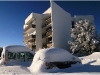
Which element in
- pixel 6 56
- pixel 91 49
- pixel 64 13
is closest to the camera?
pixel 6 56

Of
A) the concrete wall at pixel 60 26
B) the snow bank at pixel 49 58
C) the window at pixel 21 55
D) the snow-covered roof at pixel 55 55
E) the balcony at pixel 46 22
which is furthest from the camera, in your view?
the balcony at pixel 46 22

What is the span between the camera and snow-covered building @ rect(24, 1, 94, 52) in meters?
33.5

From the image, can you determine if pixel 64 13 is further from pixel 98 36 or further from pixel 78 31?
pixel 98 36

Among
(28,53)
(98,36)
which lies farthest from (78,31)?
(28,53)

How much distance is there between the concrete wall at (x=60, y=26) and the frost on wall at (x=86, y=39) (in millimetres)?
5073

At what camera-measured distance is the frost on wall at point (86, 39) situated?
1085 inches

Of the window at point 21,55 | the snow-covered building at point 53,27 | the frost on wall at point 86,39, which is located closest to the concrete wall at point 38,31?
the snow-covered building at point 53,27

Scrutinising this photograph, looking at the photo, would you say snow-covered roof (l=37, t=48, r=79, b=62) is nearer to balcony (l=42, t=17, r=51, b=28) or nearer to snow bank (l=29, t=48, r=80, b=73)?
snow bank (l=29, t=48, r=80, b=73)

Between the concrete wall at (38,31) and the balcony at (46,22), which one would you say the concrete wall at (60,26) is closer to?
the balcony at (46,22)

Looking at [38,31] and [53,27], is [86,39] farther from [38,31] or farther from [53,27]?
[38,31]

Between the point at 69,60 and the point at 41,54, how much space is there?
5.19 ft

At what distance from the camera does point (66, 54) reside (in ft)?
28.6

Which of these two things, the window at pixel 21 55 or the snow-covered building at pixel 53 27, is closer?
the window at pixel 21 55

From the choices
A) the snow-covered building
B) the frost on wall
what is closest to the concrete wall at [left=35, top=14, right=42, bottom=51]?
the snow-covered building
